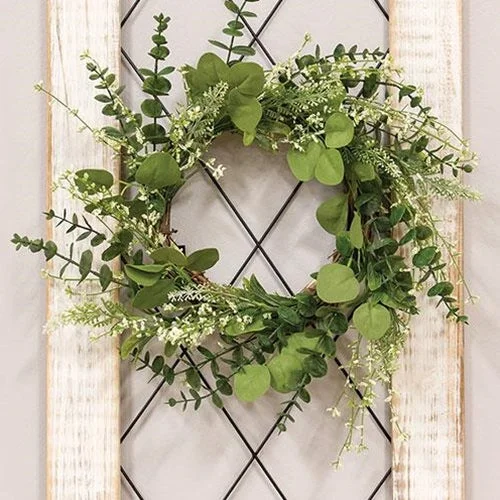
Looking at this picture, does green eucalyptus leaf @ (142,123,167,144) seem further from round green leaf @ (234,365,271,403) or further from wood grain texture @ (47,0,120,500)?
round green leaf @ (234,365,271,403)

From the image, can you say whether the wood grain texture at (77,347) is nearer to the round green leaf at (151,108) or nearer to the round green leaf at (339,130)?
the round green leaf at (151,108)

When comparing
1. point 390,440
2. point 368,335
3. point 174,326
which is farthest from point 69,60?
point 390,440

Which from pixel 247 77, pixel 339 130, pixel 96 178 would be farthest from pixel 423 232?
pixel 96 178

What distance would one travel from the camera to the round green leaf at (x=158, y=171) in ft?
3.00

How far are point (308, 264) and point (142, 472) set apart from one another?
0.30 meters

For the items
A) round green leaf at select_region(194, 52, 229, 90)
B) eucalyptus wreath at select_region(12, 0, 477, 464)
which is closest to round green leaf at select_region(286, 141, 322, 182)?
eucalyptus wreath at select_region(12, 0, 477, 464)

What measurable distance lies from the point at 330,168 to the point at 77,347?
0.33 meters

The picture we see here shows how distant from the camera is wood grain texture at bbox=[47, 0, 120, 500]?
983 millimetres

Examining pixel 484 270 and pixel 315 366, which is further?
pixel 484 270

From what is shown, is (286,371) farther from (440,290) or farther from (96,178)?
(96,178)

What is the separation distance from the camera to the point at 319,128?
0.95m

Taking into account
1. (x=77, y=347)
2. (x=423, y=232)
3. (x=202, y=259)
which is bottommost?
(x=77, y=347)

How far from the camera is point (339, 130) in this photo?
0.93 metres

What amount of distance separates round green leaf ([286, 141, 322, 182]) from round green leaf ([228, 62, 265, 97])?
8cm
